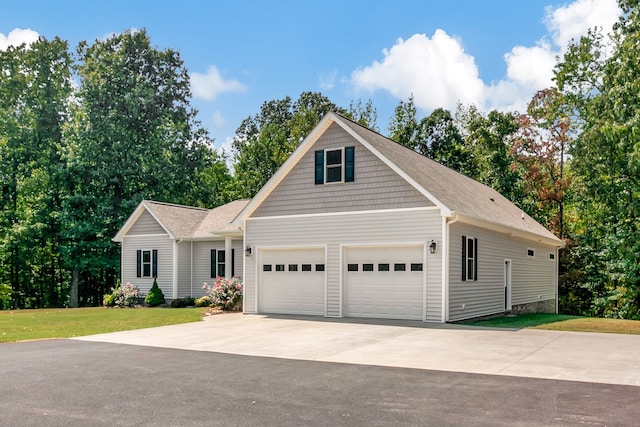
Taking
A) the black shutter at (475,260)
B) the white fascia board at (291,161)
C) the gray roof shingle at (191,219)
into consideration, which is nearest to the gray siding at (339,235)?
the white fascia board at (291,161)

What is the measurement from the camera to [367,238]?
57.0 ft

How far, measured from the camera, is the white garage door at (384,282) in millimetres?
16672

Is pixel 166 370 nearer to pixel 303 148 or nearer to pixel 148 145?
pixel 303 148

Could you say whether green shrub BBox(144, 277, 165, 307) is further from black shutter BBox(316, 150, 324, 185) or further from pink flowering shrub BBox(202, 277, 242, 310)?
black shutter BBox(316, 150, 324, 185)

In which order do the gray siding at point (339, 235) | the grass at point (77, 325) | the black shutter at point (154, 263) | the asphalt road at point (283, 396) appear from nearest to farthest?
the asphalt road at point (283, 396)
the grass at point (77, 325)
the gray siding at point (339, 235)
the black shutter at point (154, 263)

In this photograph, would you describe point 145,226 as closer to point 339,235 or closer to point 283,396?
point 339,235

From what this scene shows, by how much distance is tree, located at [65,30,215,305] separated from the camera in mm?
34906

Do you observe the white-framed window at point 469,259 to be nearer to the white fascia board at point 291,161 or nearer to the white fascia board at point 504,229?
the white fascia board at point 504,229

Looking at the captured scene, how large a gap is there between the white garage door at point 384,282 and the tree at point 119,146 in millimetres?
21488

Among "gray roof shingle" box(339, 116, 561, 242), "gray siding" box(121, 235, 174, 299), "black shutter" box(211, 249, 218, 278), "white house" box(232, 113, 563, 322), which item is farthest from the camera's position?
"gray siding" box(121, 235, 174, 299)

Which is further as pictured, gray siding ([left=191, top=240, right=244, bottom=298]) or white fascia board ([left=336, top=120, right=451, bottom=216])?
gray siding ([left=191, top=240, right=244, bottom=298])

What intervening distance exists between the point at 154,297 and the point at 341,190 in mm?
12475

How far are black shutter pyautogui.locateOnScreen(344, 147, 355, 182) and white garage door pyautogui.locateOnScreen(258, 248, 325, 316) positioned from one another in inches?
101

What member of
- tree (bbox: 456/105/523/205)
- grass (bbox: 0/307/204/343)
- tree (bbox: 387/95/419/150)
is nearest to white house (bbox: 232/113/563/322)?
grass (bbox: 0/307/204/343)
